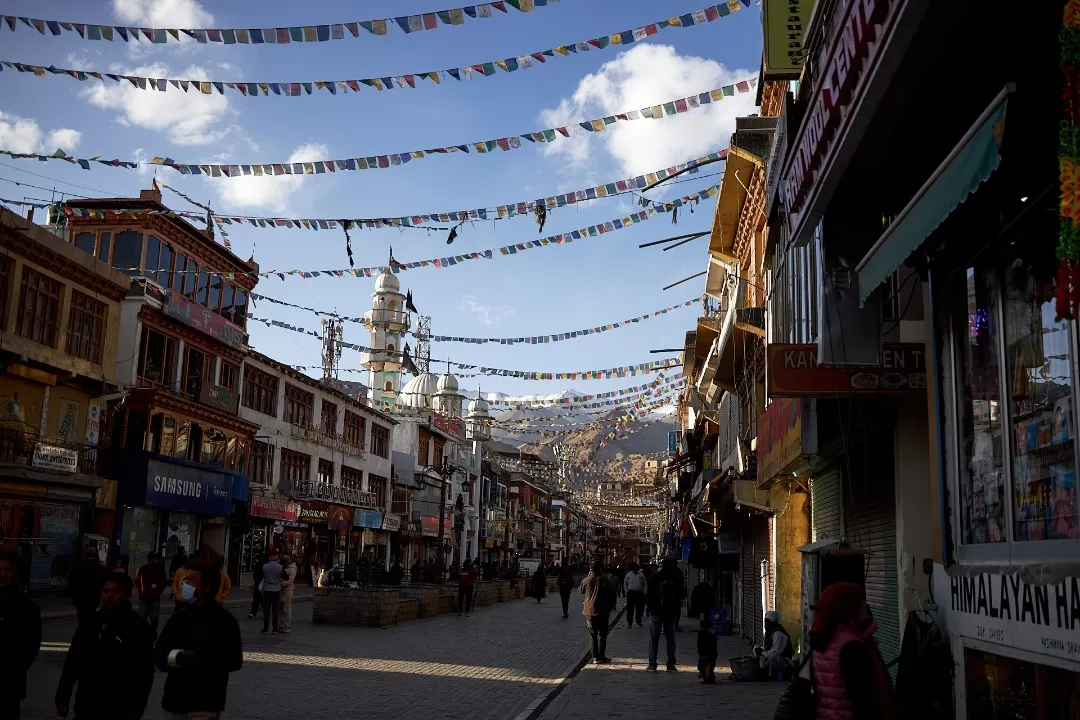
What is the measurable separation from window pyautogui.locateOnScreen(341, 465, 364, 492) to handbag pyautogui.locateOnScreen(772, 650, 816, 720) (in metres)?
51.4

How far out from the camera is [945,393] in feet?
24.4

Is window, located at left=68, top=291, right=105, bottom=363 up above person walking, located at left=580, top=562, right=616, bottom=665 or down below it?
above

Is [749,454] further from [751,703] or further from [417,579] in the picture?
[417,579]

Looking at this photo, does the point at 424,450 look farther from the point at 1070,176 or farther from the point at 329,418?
the point at 1070,176

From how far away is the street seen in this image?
37.2ft

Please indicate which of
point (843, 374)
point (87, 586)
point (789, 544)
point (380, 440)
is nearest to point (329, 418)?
point (380, 440)

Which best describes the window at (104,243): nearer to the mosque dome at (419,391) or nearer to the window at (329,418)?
the window at (329,418)

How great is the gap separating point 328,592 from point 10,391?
1150 centimetres

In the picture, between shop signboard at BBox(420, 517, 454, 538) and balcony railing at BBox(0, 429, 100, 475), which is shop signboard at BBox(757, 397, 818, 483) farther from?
shop signboard at BBox(420, 517, 454, 538)

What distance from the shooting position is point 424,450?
7238 centimetres

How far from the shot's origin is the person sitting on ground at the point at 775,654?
560 inches

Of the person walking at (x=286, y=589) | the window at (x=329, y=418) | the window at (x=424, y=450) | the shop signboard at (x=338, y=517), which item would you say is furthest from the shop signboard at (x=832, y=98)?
the window at (x=424, y=450)

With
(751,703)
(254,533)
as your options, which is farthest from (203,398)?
(751,703)

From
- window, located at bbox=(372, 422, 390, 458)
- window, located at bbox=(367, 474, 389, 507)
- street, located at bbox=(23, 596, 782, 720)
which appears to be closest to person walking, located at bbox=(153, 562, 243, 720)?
street, located at bbox=(23, 596, 782, 720)
